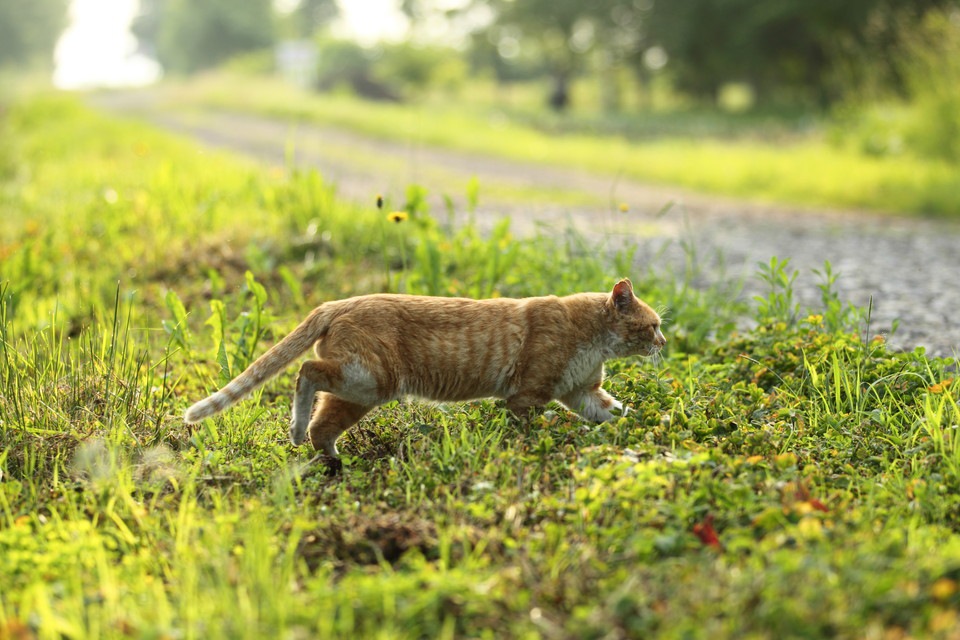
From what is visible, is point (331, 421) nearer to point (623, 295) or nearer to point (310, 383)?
point (310, 383)

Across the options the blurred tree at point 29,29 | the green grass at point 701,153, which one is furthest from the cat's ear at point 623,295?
the blurred tree at point 29,29

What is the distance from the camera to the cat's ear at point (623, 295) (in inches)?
159

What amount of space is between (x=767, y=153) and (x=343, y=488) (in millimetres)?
13144

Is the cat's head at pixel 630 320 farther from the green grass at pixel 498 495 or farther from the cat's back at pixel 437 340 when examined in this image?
the cat's back at pixel 437 340

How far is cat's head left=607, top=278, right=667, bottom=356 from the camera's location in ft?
13.4

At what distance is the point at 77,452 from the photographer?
3738 millimetres

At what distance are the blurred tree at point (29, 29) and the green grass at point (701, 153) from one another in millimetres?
34945

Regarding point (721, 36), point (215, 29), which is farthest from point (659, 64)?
point (215, 29)

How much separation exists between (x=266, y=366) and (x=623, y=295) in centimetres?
159

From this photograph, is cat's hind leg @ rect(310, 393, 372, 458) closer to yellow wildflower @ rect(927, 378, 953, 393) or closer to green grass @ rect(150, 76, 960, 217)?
yellow wildflower @ rect(927, 378, 953, 393)

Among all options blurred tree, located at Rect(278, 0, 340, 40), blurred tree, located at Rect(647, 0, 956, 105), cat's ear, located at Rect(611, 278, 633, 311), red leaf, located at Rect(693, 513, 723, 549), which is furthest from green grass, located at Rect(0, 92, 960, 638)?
blurred tree, located at Rect(278, 0, 340, 40)

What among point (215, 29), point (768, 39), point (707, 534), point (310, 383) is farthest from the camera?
point (215, 29)

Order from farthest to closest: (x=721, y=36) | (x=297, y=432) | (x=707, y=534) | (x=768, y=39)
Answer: (x=721, y=36), (x=768, y=39), (x=297, y=432), (x=707, y=534)

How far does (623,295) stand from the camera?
13.3 ft
